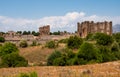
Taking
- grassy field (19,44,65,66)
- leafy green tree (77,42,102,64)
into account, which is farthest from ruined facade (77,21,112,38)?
leafy green tree (77,42,102,64)

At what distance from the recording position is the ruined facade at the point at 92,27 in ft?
283

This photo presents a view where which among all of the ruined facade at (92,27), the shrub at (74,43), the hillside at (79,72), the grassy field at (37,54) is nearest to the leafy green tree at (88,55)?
the grassy field at (37,54)

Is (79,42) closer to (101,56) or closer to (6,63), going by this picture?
(101,56)

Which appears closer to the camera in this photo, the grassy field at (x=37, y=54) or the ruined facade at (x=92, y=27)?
the grassy field at (x=37, y=54)

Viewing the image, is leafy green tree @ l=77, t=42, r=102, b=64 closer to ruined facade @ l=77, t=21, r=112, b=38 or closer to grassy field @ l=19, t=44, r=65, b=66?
grassy field @ l=19, t=44, r=65, b=66

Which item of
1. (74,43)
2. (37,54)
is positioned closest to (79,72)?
(37,54)

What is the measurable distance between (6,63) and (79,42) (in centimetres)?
2875

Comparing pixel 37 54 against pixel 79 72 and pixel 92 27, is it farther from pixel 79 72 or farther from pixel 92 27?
pixel 79 72

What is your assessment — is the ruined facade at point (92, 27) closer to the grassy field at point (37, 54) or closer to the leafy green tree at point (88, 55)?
the grassy field at point (37, 54)

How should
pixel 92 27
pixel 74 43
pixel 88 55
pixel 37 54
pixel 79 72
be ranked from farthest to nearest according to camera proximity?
pixel 92 27 < pixel 74 43 < pixel 37 54 < pixel 88 55 < pixel 79 72

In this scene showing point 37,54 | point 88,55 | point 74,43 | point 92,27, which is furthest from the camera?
point 92,27

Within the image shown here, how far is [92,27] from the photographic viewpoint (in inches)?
3519

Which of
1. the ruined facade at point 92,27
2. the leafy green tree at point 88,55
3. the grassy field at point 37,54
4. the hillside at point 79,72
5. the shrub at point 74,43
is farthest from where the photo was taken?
the ruined facade at point 92,27

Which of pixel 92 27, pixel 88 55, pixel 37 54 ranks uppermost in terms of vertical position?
pixel 92 27
